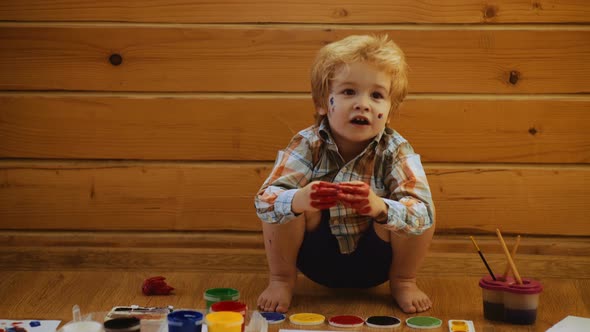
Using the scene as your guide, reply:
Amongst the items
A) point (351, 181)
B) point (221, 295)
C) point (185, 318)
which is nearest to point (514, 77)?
point (351, 181)

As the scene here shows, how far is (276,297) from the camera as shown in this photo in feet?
6.18

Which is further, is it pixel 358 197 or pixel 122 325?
pixel 358 197

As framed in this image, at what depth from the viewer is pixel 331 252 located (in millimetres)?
1882

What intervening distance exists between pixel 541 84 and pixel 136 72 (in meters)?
1.03

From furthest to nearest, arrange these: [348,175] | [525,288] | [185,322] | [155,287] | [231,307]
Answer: [155,287], [348,175], [525,288], [231,307], [185,322]

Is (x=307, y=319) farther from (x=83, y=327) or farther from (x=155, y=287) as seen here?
(x=83, y=327)

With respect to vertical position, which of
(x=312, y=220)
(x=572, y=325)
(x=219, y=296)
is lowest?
(x=572, y=325)

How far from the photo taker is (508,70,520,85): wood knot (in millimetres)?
2125

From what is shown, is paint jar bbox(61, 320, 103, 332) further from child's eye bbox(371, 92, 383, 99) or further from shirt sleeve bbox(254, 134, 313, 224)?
child's eye bbox(371, 92, 383, 99)

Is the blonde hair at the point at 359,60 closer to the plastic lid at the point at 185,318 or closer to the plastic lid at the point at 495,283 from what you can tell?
the plastic lid at the point at 495,283

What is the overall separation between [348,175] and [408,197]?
15 cm

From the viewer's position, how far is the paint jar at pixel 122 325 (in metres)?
1.41

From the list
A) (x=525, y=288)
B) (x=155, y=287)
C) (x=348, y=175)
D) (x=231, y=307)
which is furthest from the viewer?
(x=155, y=287)

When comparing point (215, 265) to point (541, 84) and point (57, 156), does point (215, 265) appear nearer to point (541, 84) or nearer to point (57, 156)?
point (57, 156)
